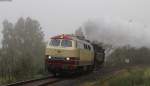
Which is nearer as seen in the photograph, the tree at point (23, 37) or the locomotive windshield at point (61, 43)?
the locomotive windshield at point (61, 43)

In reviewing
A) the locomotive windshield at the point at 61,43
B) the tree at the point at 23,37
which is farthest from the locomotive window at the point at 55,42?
the tree at the point at 23,37

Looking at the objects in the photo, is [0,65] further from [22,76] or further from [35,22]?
[35,22]

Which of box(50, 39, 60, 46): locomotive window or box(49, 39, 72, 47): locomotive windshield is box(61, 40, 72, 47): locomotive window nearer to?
box(49, 39, 72, 47): locomotive windshield

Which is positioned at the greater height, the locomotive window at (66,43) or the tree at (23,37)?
the tree at (23,37)

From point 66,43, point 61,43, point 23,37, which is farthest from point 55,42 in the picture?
point 23,37

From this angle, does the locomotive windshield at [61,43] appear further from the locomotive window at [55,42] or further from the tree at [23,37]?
the tree at [23,37]

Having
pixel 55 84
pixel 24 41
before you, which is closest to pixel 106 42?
pixel 55 84

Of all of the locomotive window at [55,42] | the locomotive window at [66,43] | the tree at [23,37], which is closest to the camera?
the locomotive window at [66,43]

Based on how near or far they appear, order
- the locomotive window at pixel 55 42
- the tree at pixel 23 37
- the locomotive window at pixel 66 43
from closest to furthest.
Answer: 1. the locomotive window at pixel 66 43
2. the locomotive window at pixel 55 42
3. the tree at pixel 23 37

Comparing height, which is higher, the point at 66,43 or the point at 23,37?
the point at 23,37

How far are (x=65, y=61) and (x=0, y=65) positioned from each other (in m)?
5.43

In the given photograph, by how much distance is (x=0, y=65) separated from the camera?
30.1 meters

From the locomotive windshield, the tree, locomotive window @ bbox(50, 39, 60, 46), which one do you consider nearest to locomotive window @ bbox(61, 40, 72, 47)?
the locomotive windshield

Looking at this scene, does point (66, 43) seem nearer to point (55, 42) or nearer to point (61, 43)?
point (61, 43)
